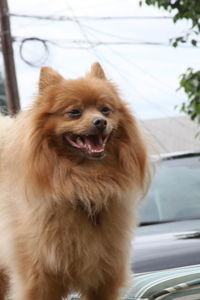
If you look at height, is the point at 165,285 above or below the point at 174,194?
above

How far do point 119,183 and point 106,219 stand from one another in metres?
0.25

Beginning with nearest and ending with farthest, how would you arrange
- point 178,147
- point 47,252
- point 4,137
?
1. point 47,252
2. point 4,137
3. point 178,147

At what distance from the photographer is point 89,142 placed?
5.29 meters

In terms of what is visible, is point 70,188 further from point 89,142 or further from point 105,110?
point 105,110

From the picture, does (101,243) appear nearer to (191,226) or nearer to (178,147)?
(191,226)

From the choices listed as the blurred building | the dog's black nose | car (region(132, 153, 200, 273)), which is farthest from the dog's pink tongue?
the blurred building

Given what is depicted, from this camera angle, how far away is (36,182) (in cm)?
526

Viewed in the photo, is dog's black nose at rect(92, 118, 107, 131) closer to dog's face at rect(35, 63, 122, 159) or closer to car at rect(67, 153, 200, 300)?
dog's face at rect(35, 63, 122, 159)

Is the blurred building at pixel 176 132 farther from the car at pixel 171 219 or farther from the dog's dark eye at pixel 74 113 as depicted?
the dog's dark eye at pixel 74 113

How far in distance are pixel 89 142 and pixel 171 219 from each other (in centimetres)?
218

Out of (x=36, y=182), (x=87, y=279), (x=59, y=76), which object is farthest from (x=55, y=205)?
(x=59, y=76)

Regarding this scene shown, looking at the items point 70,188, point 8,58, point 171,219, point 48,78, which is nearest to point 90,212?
point 70,188

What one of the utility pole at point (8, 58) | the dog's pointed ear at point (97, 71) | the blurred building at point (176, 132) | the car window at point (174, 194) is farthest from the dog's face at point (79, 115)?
the blurred building at point (176, 132)

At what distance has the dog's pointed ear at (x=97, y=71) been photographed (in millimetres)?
5648
